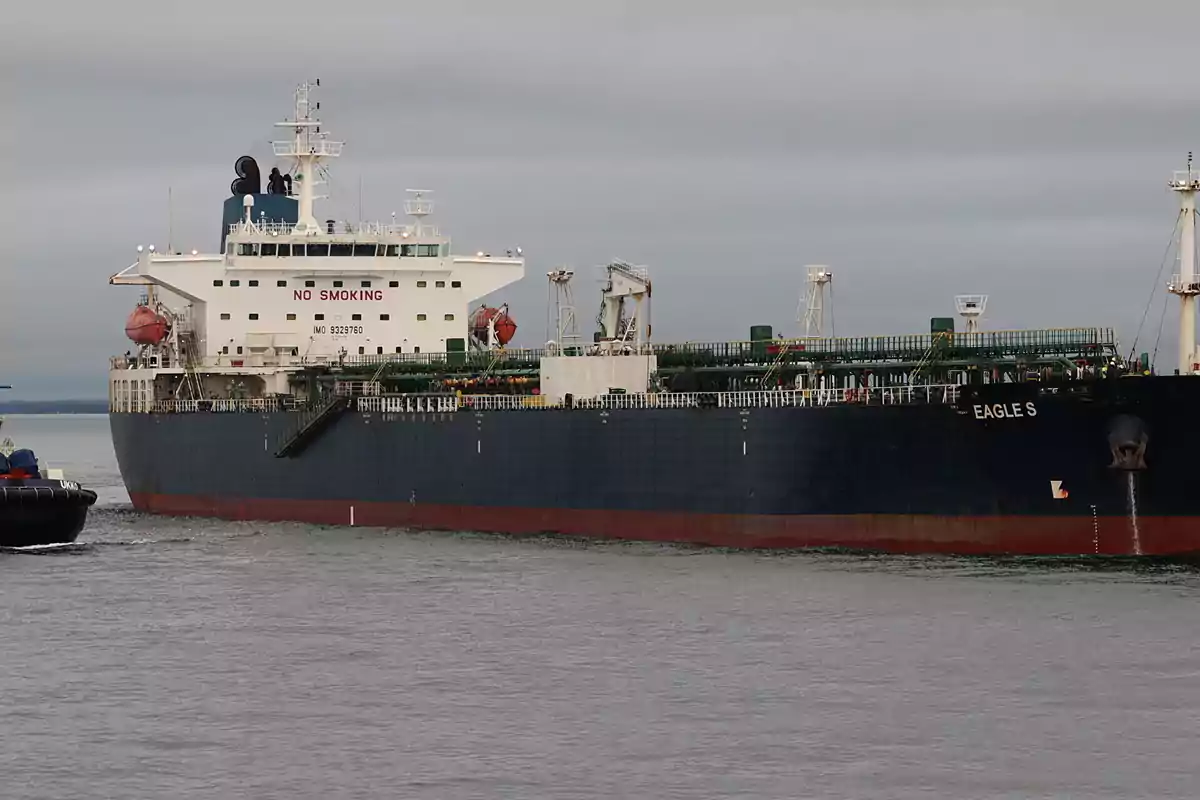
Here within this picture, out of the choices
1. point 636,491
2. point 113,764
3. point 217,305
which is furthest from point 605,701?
point 217,305

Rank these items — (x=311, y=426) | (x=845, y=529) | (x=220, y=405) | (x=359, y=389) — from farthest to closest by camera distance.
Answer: (x=220, y=405), (x=359, y=389), (x=311, y=426), (x=845, y=529)

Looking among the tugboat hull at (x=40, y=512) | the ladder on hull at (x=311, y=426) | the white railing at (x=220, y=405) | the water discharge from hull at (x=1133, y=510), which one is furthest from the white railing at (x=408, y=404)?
the water discharge from hull at (x=1133, y=510)

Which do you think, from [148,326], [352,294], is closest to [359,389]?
[352,294]

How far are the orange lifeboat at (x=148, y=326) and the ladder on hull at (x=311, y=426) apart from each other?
8283 millimetres

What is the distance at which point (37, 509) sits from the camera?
4347cm

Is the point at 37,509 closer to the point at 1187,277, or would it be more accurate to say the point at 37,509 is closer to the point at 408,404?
the point at 408,404

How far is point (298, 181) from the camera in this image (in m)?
57.2

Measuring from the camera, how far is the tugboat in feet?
142

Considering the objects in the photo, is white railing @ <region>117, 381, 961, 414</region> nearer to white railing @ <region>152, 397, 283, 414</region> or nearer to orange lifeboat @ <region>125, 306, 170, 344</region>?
white railing @ <region>152, 397, 283, 414</region>

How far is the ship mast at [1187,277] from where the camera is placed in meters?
35.8

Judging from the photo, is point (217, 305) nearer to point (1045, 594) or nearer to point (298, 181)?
point (298, 181)

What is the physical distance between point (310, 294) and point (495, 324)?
247 inches

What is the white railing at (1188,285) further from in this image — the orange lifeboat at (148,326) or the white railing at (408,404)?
the orange lifeboat at (148,326)

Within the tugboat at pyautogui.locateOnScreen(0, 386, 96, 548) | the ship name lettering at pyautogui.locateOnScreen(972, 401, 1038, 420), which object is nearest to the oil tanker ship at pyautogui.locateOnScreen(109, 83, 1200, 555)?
the ship name lettering at pyautogui.locateOnScreen(972, 401, 1038, 420)
